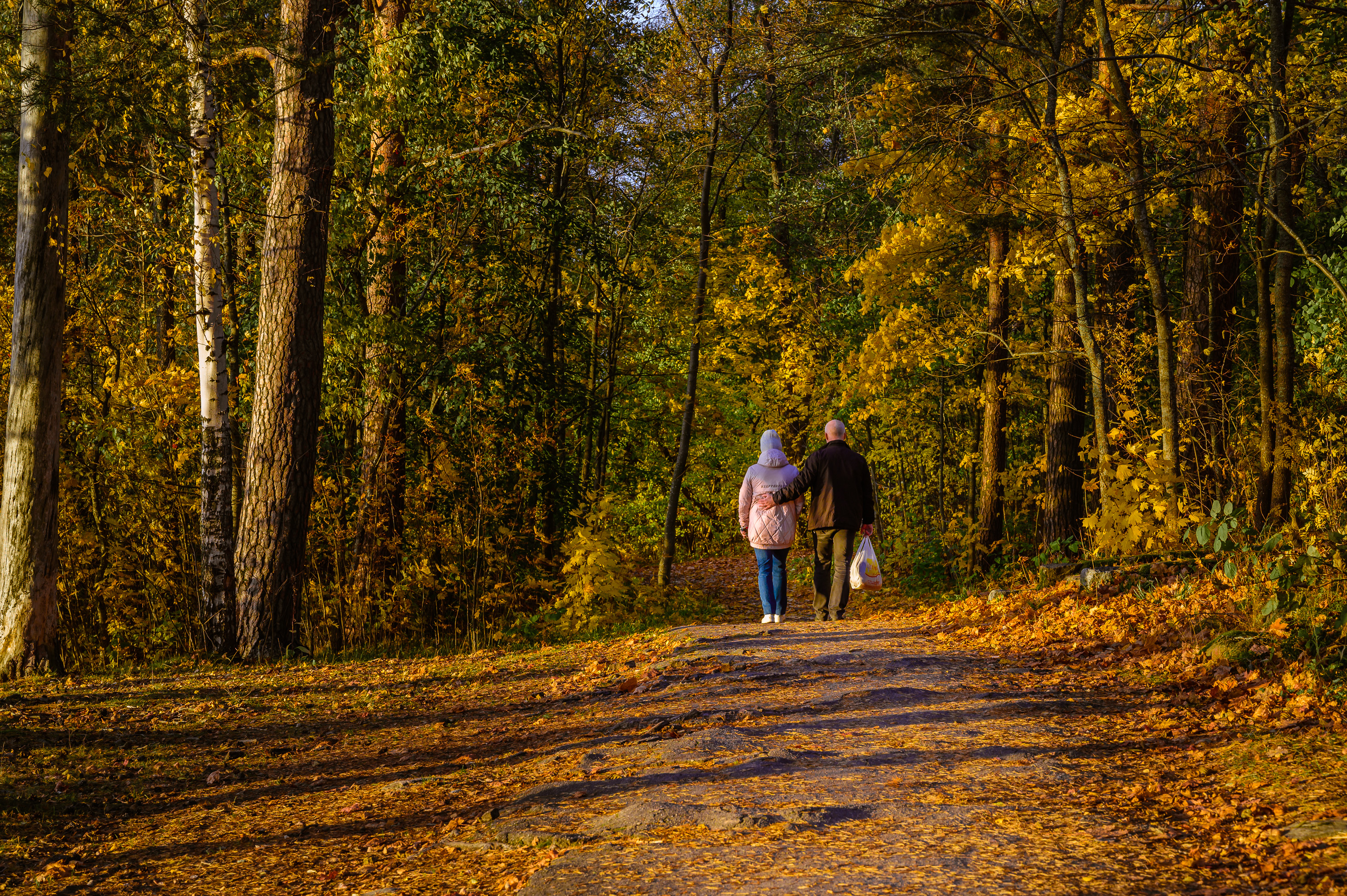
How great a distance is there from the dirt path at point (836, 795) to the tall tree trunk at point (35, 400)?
5.96 m

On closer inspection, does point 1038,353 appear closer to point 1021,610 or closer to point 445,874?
point 1021,610

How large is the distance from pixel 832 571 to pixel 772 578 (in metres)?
0.97

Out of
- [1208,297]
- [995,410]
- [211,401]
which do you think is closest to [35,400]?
[211,401]

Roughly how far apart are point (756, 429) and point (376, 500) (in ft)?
48.8

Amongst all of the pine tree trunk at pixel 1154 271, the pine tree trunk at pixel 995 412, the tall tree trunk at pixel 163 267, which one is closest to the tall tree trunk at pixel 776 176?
the pine tree trunk at pixel 995 412

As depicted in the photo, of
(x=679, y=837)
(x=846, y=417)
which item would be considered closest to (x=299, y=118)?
(x=679, y=837)

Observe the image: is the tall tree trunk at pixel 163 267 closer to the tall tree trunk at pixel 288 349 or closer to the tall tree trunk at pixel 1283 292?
the tall tree trunk at pixel 288 349

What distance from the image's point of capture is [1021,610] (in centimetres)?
959

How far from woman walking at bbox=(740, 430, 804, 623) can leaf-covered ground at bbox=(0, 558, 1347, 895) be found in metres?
2.29

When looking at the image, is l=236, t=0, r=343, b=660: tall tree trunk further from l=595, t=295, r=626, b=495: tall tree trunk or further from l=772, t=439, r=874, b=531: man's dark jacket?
l=595, t=295, r=626, b=495: tall tree trunk

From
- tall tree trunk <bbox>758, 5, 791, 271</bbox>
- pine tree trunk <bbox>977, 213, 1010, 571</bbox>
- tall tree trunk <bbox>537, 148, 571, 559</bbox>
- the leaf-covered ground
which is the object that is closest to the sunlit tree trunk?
pine tree trunk <bbox>977, 213, 1010, 571</bbox>

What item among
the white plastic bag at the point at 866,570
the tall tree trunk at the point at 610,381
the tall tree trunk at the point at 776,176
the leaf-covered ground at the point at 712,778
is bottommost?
the leaf-covered ground at the point at 712,778

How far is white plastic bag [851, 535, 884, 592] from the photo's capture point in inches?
428

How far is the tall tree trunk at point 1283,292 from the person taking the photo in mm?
9336
